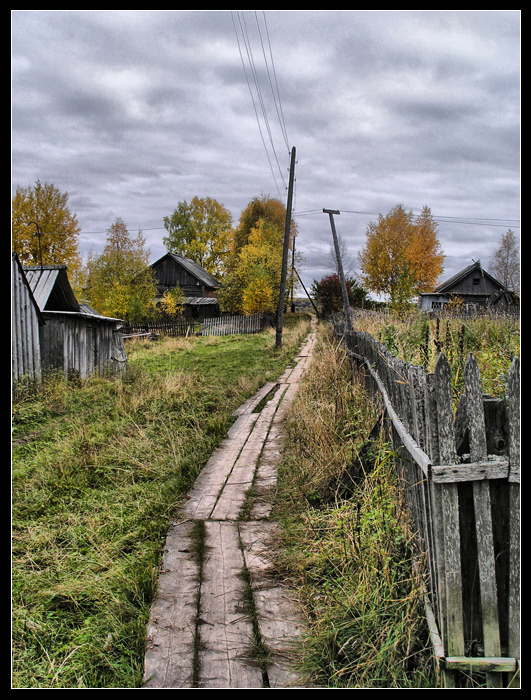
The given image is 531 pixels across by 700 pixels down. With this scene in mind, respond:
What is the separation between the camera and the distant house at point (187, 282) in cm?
3897

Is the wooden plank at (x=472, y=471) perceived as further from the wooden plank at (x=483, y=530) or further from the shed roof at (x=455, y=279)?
the shed roof at (x=455, y=279)

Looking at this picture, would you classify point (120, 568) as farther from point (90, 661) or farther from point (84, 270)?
point (84, 270)

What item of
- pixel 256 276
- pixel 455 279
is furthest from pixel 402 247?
pixel 256 276

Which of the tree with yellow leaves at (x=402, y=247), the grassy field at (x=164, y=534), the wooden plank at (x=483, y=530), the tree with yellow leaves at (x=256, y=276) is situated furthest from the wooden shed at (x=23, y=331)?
the tree with yellow leaves at (x=402, y=247)

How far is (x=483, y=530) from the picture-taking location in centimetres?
188

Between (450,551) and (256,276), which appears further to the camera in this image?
(256,276)

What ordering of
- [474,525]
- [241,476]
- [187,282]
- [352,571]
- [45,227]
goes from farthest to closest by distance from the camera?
[187,282], [45,227], [241,476], [352,571], [474,525]

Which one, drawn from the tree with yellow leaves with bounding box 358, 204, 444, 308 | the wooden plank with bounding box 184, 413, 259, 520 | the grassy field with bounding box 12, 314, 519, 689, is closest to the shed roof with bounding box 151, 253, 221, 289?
the tree with yellow leaves with bounding box 358, 204, 444, 308

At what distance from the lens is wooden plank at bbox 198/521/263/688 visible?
80.0 inches

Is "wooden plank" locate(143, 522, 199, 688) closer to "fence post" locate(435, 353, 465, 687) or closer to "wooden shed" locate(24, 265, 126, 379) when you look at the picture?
"fence post" locate(435, 353, 465, 687)

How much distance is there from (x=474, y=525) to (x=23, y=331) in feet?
31.3

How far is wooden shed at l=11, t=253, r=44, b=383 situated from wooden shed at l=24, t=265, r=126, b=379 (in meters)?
0.34

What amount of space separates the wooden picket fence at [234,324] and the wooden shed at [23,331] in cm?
1947

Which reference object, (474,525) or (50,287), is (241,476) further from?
(50,287)
